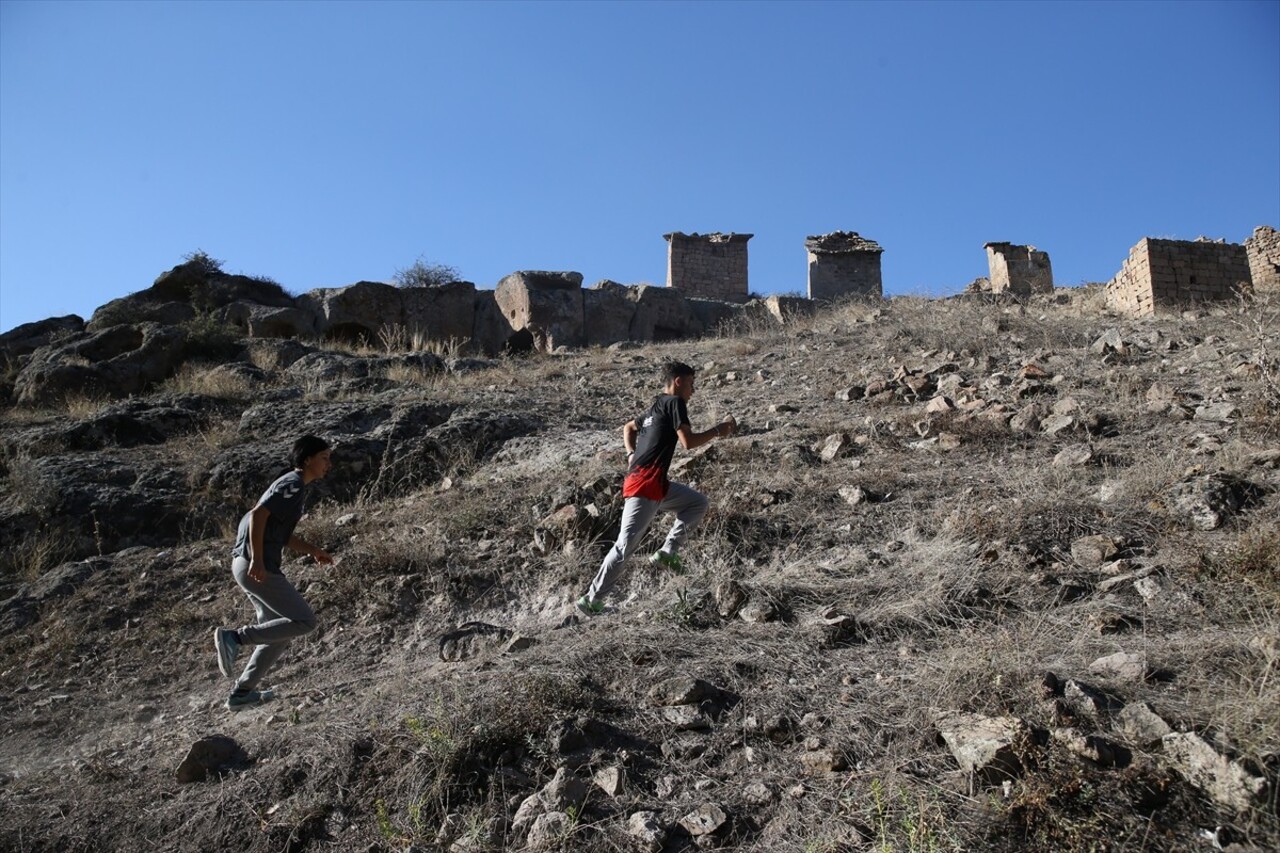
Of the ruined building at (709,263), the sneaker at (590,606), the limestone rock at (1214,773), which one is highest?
the ruined building at (709,263)

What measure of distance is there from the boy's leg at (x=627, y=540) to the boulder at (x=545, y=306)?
9.94 metres

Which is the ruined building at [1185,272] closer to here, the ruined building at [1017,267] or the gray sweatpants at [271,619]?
the ruined building at [1017,267]

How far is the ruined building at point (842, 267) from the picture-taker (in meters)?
19.1

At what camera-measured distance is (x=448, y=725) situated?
349 centimetres

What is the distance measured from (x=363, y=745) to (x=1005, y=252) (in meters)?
16.8

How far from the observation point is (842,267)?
758 inches

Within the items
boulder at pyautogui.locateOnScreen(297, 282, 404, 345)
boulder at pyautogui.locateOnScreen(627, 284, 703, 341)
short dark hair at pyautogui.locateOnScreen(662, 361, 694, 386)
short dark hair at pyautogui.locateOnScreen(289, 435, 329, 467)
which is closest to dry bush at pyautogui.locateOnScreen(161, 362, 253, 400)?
boulder at pyautogui.locateOnScreen(297, 282, 404, 345)

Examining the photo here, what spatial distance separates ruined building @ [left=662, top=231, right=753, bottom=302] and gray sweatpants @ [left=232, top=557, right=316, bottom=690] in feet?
53.1

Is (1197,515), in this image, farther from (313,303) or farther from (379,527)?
(313,303)

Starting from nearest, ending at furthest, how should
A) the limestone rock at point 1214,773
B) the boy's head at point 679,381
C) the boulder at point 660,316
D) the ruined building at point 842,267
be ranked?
the limestone rock at point 1214,773 → the boy's head at point 679,381 → the boulder at point 660,316 → the ruined building at point 842,267

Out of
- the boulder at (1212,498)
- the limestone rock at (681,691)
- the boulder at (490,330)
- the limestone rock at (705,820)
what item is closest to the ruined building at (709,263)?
the boulder at (490,330)

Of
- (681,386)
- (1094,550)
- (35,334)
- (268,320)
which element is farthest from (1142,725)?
(35,334)

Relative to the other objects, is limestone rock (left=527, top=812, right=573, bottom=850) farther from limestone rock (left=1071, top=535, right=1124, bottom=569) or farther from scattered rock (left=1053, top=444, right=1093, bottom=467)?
scattered rock (left=1053, top=444, right=1093, bottom=467)

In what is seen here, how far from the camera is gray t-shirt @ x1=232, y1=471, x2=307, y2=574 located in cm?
423
